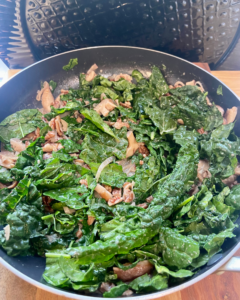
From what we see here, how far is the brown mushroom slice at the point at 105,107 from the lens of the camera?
199cm

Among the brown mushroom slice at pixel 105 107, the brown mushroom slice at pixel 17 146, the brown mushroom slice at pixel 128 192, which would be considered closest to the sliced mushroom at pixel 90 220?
the brown mushroom slice at pixel 128 192

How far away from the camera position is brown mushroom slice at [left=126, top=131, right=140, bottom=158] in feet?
5.99

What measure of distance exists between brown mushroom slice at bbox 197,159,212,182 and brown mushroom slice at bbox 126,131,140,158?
552 millimetres

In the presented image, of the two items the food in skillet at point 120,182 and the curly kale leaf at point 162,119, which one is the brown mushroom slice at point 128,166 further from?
the curly kale leaf at point 162,119

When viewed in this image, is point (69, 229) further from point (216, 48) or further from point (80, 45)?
point (216, 48)

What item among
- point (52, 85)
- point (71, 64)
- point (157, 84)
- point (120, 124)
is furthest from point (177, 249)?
point (71, 64)

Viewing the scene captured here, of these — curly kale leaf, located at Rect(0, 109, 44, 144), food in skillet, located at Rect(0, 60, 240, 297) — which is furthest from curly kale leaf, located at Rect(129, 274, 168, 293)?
curly kale leaf, located at Rect(0, 109, 44, 144)

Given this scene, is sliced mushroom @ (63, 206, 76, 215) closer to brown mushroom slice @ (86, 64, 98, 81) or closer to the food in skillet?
the food in skillet

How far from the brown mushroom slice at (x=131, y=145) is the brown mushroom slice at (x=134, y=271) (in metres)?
0.88

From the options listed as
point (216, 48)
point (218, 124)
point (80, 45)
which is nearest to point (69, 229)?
point (218, 124)

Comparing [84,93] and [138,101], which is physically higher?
[84,93]

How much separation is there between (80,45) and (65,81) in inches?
18.3

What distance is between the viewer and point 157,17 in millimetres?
2154

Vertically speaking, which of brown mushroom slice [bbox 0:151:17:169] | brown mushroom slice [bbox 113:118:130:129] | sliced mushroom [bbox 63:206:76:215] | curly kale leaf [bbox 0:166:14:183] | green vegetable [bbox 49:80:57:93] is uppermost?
green vegetable [bbox 49:80:57:93]
